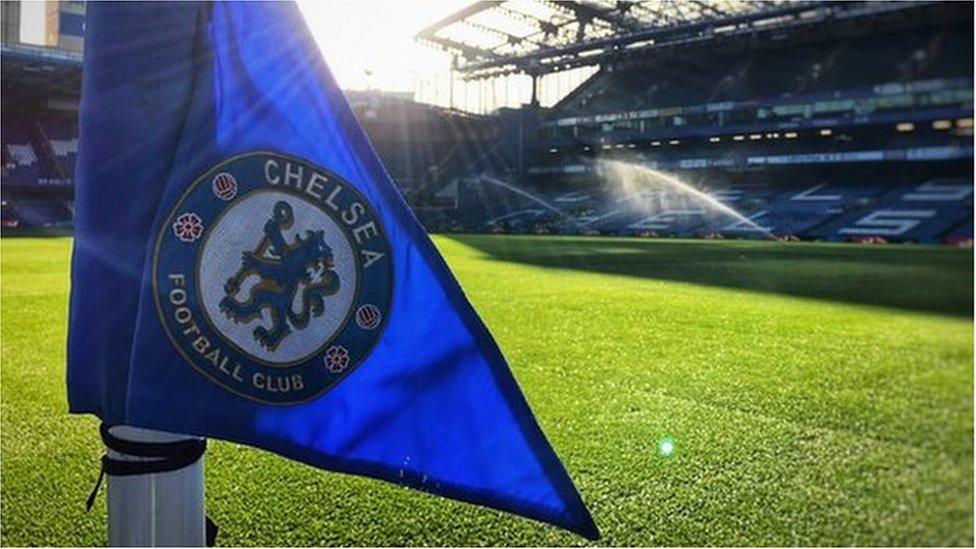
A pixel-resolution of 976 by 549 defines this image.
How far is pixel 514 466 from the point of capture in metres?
0.54

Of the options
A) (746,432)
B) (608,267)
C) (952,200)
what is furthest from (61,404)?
(608,267)

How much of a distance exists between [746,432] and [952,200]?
0.72 meters

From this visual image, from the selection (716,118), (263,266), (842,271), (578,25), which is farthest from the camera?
(842,271)

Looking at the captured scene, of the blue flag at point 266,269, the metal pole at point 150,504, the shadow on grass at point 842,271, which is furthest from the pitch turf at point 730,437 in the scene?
the metal pole at point 150,504

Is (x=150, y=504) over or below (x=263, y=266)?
below

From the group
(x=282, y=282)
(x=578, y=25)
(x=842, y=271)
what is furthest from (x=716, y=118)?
(x=282, y=282)

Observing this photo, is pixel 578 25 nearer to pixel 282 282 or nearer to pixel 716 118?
pixel 716 118

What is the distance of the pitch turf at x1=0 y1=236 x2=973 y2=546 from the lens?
2.05 ft

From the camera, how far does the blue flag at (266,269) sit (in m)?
0.49

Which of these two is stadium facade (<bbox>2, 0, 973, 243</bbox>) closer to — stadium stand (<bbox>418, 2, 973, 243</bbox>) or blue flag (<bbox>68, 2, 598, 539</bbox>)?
stadium stand (<bbox>418, 2, 973, 243</bbox>)

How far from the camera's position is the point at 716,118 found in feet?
3.76

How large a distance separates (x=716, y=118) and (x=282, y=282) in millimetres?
846

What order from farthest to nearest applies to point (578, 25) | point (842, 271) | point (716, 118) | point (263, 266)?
1. point (842, 271)
2. point (716, 118)
3. point (578, 25)
4. point (263, 266)

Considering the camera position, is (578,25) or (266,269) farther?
(578,25)
